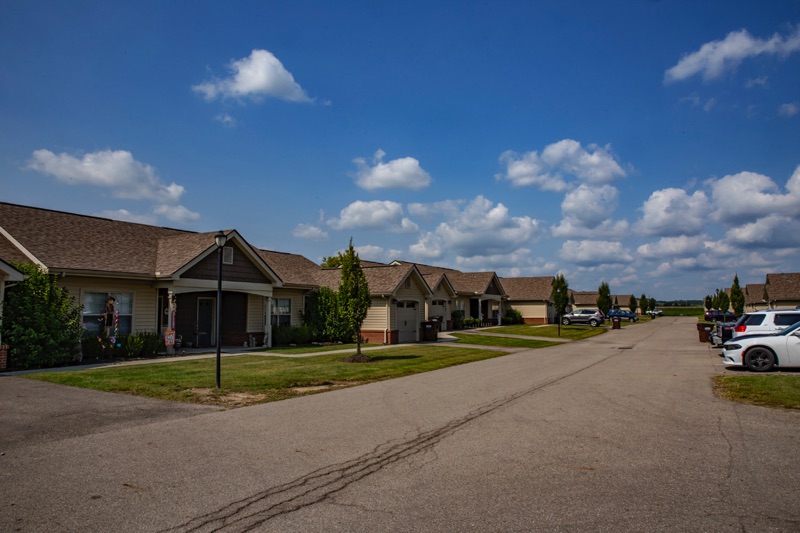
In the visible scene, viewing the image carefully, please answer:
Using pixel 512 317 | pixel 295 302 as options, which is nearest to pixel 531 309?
pixel 512 317

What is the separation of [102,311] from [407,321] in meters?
16.3

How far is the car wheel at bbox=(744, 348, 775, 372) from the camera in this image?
1589 centimetres

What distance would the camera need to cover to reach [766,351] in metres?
15.9

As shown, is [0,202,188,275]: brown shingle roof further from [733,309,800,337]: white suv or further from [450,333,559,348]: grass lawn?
[733,309,800,337]: white suv

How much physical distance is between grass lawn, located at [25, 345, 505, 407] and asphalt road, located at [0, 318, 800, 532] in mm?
1028

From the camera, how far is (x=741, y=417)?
31.3 ft

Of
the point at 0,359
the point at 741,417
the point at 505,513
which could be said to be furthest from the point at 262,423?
the point at 0,359

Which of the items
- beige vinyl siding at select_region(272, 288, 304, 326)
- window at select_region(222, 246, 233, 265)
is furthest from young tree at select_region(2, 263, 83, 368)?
beige vinyl siding at select_region(272, 288, 304, 326)

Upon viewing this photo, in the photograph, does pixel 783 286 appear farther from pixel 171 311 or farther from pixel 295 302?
pixel 171 311

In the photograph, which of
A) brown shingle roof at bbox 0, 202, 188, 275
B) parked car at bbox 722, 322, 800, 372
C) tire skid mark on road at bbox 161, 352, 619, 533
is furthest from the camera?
brown shingle roof at bbox 0, 202, 188, 275

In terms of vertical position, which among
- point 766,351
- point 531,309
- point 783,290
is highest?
point 783,290

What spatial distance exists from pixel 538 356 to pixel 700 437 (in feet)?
50.4

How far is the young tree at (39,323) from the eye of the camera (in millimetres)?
16234

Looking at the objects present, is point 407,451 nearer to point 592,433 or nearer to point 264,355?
point 592,433
